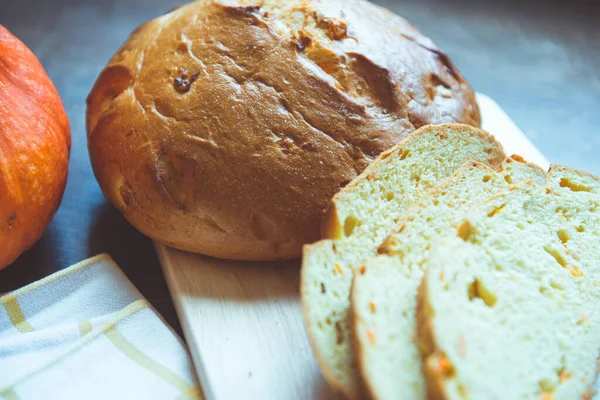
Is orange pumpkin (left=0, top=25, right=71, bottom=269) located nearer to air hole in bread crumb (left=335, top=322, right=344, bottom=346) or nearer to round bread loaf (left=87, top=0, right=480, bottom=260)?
round bread loaf (left=87, top=0, right=480, bottom=260)

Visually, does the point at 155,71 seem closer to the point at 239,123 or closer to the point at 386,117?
the point at 239,123

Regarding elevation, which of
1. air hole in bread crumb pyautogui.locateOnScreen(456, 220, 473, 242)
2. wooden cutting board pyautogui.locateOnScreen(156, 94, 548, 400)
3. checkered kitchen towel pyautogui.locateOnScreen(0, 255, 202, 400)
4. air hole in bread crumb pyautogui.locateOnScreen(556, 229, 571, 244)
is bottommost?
checkered kitchen towel pyautogui.locateOnScreen(0, 255, 202, 400)

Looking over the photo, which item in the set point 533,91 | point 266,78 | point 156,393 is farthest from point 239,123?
point 533,91

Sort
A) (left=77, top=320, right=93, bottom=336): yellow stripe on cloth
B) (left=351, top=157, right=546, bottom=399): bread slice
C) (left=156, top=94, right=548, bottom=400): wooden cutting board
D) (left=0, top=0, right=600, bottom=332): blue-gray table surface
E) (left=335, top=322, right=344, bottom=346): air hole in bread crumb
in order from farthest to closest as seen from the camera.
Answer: (left=0, top=0, right=600, bottom=332): blue-gray table surface < (left=77, top=320, right=93, bottom=336): yellow stripe on cloth < (left=156, top=94, right=548, bottom=400): wooden cutting board < (left=335, top=322, right=344, bottom=346): air hole in bread crumb < (left=351, top=157, right=546, bottom=399): bread slice

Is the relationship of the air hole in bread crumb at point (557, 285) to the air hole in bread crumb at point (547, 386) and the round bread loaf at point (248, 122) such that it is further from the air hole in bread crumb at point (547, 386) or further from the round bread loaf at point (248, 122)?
the round bread loaf at point (248, 122)

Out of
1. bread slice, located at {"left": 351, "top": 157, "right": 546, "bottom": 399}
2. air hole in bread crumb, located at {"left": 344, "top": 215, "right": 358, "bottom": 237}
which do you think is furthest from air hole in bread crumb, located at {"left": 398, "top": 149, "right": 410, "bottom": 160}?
air hole in bread crumb, located at {"left": 344, "top": 215, "right": 358, "bottom": 237}

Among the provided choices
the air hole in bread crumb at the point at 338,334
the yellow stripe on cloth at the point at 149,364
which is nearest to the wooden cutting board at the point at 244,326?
the yellow stripe on cloth at the point at 149,364
